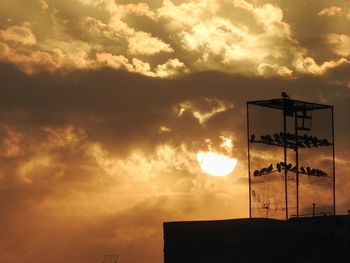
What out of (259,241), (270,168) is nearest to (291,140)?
(270,168)

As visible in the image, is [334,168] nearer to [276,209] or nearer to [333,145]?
[333,145]

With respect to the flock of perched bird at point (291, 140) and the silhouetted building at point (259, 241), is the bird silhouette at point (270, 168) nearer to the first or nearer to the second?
the flock of perched bird at point (291, 140)

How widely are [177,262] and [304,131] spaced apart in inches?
830

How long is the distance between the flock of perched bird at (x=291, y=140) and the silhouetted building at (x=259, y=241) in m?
8.54

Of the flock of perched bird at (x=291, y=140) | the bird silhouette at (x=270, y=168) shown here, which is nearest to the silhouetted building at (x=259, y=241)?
the bird silhouette at (x=270, y=168)

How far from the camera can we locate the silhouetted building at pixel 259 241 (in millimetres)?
92562

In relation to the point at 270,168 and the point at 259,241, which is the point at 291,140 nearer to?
the point at 270,168

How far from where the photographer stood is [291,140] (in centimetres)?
10375

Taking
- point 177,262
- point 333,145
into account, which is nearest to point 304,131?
point 333,145

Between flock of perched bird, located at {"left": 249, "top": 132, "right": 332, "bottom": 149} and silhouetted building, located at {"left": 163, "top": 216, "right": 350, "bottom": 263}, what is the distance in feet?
28.0

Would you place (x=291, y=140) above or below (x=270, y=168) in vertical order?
above

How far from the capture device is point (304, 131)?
10538 cm

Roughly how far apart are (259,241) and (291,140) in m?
15.7

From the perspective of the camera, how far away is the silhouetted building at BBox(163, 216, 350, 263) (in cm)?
9256
